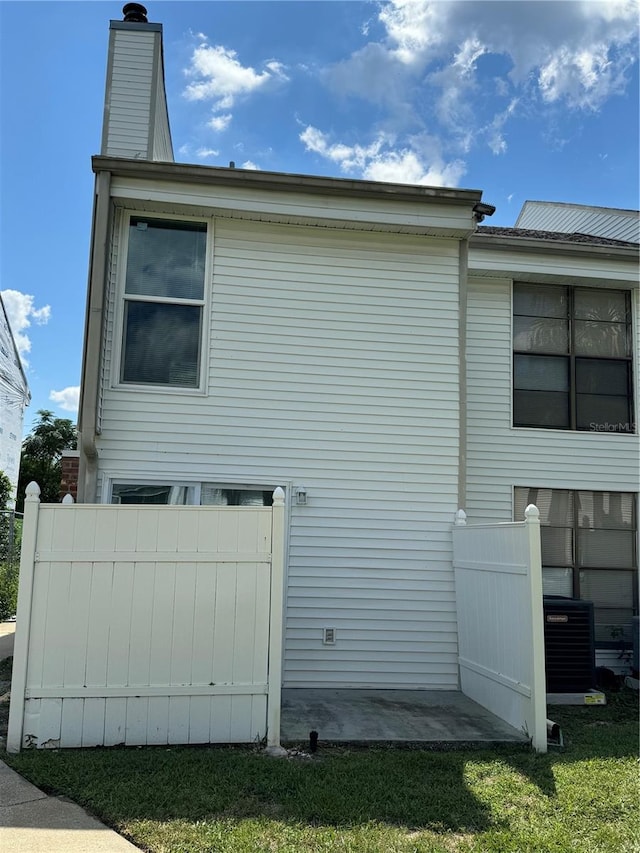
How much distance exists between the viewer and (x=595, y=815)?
3.46m

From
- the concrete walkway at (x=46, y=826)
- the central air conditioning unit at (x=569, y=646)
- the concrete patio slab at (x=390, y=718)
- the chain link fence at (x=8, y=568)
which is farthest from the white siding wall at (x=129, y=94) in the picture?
the chain link fence at (x=8, y=568)

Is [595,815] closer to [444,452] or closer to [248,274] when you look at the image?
[444,452]

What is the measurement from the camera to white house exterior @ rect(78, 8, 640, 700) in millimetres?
6141

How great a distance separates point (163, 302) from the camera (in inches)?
250

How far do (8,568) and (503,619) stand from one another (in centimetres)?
908

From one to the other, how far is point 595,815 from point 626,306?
242 inches

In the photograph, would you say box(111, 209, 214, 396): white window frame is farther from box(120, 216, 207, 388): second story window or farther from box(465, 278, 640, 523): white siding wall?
box(465, 278, 640, 523): white siding wall

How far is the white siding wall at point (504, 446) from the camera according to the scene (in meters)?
7.25

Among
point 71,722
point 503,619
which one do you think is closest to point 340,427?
point 503,619

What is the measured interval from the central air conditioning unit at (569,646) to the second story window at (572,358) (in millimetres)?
2188

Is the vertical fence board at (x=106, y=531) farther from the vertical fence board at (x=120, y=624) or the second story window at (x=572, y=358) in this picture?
the second story window at (x=572, y=358)

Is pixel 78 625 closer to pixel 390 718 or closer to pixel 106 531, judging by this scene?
pixel 106 531

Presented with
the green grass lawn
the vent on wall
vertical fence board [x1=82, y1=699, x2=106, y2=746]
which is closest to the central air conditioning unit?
the green grass lawn

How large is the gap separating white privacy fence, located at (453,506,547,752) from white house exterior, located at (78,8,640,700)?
1.16ft
